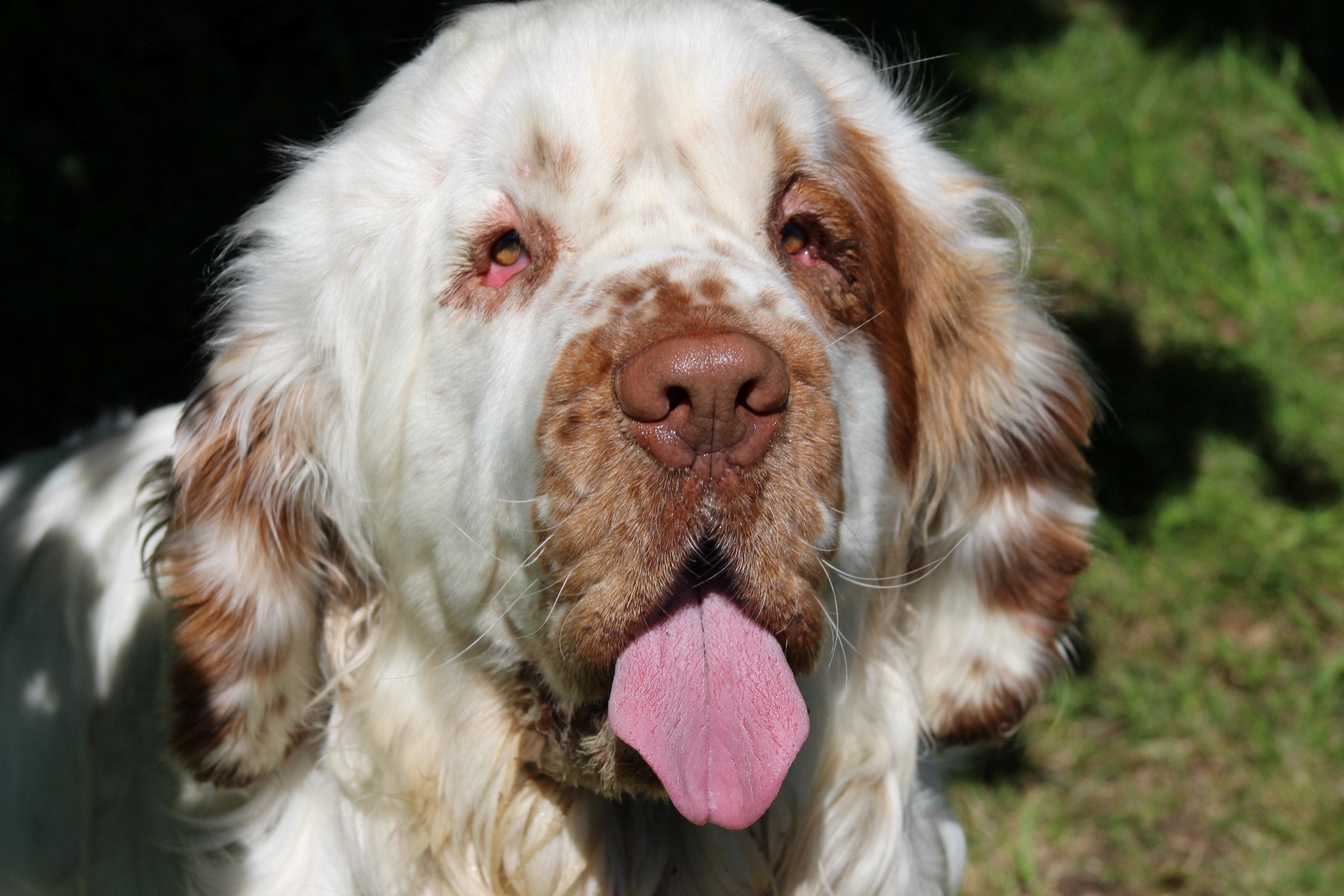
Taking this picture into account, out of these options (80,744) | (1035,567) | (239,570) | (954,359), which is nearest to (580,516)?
(239,570)

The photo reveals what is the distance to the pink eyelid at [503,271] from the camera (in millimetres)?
2068

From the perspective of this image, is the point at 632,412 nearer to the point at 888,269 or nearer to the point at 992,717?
the point at 888,269

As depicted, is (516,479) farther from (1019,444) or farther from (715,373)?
(1019,444)

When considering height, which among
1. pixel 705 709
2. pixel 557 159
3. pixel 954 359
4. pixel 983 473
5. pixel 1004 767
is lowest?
pixel 1004 767

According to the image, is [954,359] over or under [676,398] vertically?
under

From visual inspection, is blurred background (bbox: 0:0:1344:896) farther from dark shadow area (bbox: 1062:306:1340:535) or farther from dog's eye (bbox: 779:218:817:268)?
dog's eye (bbox: 779:218:817:268)

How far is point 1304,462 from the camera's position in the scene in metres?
4.08

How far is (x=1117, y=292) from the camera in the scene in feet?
15.2

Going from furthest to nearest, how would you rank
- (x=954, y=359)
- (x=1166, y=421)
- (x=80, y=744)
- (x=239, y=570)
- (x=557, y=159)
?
(x=1166, y=421)
(x=80, y=744)
(x=954, y=359)
(x=239, y=570)
(x=557, y=159)

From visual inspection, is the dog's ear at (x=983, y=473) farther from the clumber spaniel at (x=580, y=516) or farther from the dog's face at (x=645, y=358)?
the dog's face at (x=645, y=358)

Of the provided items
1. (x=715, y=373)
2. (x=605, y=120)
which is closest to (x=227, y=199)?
(x=605, y=120)

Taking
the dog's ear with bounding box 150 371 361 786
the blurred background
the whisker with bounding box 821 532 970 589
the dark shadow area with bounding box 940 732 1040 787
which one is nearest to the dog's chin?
the whisker with bounding box 821 532 970 589

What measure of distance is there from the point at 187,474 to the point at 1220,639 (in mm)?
2836

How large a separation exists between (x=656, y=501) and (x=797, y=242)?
24.0 inches
